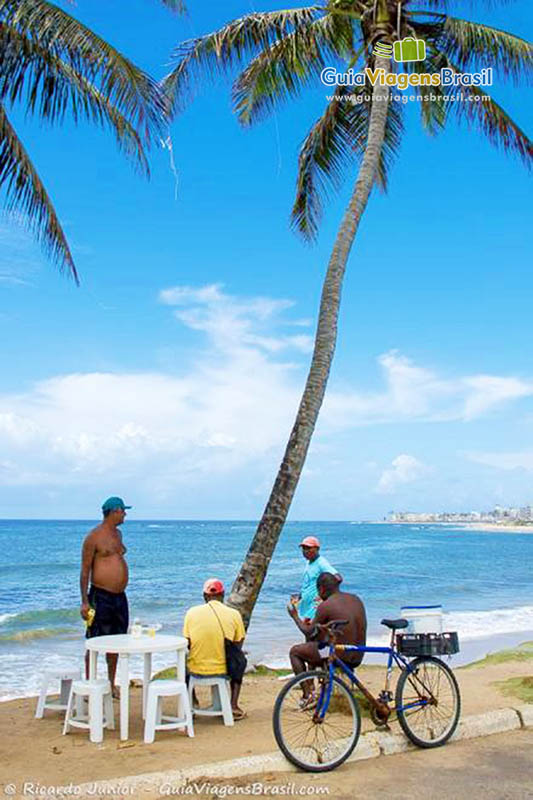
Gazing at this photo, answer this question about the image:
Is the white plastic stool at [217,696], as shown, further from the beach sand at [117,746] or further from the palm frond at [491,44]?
the palm frond at [491,44]

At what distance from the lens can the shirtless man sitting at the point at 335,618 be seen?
→ 21.8ft

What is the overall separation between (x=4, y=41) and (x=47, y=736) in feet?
24.3

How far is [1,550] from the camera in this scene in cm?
7106

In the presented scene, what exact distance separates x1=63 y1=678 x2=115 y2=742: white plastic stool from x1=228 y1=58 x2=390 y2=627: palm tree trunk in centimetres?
207

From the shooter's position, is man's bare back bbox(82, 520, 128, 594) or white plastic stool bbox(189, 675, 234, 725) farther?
man's bare back bbox(82, 520, 128, 594)

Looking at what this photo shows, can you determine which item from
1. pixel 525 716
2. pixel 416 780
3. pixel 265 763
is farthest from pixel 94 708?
pixel 525 716

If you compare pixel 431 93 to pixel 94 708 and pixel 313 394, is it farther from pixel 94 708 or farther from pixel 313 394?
pixel 94 708

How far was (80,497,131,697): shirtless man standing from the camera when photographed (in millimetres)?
7488

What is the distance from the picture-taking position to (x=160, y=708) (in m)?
6.77

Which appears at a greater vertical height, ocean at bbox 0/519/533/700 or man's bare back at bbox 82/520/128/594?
man's bare back at bbox 82/520/128/594

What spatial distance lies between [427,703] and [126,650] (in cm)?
257

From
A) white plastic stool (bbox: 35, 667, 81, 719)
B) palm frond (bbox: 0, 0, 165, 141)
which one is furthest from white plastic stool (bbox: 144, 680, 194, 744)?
palm frond (bbox: 0, 0, 165, 141)

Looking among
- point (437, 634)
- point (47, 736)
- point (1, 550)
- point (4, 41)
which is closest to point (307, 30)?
point (4, 41)

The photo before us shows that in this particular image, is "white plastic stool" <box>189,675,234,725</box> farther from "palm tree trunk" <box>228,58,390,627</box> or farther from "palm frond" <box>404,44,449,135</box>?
"palm frond" <box>404,44,449,135</box>
